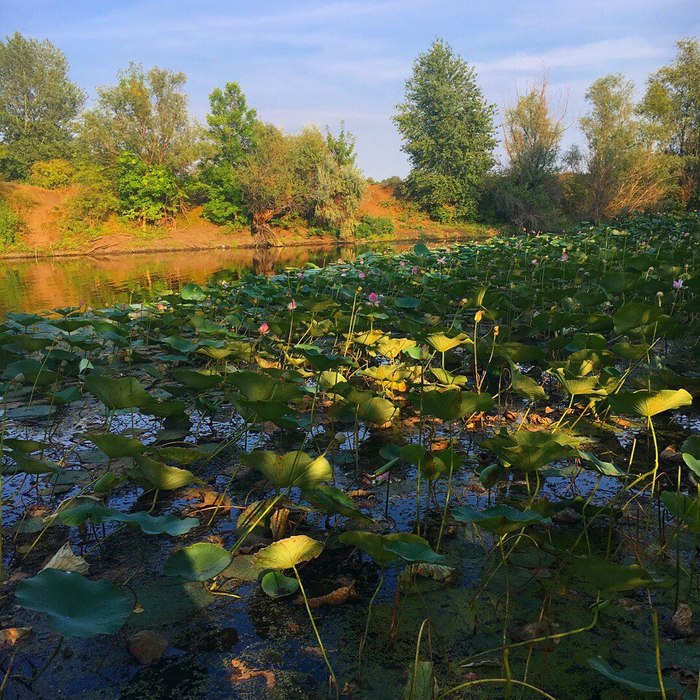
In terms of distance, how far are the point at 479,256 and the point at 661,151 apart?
2100 cm

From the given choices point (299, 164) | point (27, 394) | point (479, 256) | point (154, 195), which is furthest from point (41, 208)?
point (27, 394)

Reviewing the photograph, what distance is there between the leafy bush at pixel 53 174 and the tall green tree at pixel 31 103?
15.5ft

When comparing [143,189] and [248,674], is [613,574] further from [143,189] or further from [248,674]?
[143,189]

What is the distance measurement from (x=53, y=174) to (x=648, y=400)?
2830 centimetres

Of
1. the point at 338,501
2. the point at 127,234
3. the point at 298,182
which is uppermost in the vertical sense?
the point at 298,182

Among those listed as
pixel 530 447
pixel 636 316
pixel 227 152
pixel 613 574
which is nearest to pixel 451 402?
pixel 530 447

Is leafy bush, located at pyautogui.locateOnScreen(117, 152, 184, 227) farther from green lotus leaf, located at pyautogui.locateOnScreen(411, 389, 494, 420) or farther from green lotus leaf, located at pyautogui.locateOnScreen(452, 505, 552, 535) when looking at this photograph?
green lotus leaf, located at pyautogui.locateOnScreen(452, 505, 552, 535)

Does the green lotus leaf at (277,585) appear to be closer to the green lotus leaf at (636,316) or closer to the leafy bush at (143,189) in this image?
the green lotus leaf at (636,316)

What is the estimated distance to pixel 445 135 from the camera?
27.0 m

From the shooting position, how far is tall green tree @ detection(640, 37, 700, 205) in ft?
76.6

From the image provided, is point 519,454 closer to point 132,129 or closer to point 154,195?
point 154,195

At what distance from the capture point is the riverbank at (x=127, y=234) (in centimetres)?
2048

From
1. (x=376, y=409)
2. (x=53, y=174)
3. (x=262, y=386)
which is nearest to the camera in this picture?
(x=262, y=386)

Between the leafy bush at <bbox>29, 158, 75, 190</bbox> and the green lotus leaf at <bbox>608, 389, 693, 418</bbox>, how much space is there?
1105 inches
